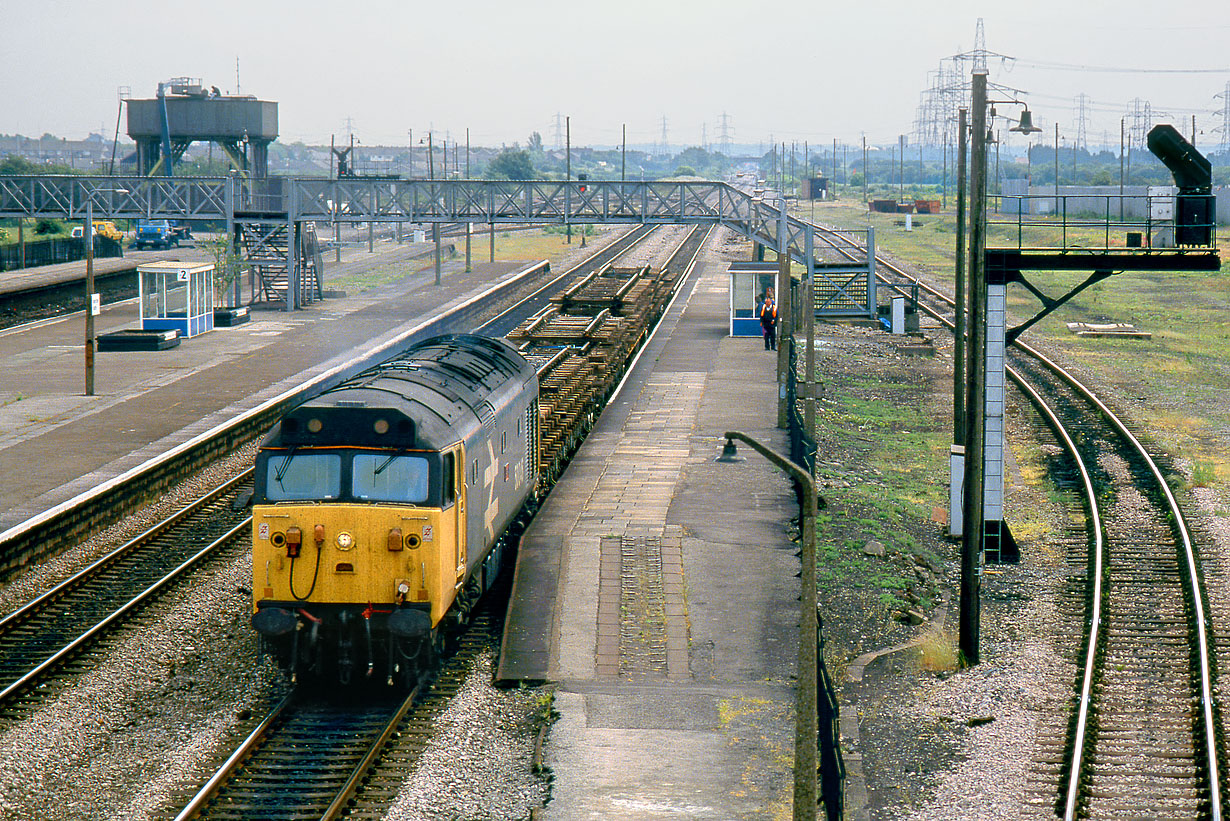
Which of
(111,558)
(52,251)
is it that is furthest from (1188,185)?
(52,251)

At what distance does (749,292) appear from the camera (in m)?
45.9

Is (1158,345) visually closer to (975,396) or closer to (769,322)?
(769,322)

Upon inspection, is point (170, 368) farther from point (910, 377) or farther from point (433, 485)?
point (433, 485)

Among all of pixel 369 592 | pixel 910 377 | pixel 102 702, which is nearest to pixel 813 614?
pixel 369 592

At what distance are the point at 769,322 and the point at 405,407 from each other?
28.7m

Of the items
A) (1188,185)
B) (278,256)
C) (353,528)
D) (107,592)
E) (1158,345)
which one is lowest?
(107,592)

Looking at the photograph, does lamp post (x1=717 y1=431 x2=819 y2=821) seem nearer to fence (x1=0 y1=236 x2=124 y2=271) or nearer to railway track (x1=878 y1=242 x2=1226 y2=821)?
railway track (x1=878 y1=242 x2=1226 y2=821)

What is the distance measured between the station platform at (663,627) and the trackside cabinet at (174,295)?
70.5 feet

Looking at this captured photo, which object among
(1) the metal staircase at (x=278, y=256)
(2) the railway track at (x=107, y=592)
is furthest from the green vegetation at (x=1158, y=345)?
(1) the metal staircase at (x=278, y=256)

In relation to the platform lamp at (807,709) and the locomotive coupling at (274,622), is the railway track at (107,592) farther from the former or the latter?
the platform lamp at (807,709)

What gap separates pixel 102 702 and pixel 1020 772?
10268 millimetres

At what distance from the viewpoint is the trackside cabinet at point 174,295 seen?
145ft

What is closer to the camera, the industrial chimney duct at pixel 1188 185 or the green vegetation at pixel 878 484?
the industrial chimney duct at pixel 1188 185

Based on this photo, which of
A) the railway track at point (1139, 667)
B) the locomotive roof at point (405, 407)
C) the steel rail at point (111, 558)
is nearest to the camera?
the railway track at point (1139, 667)
